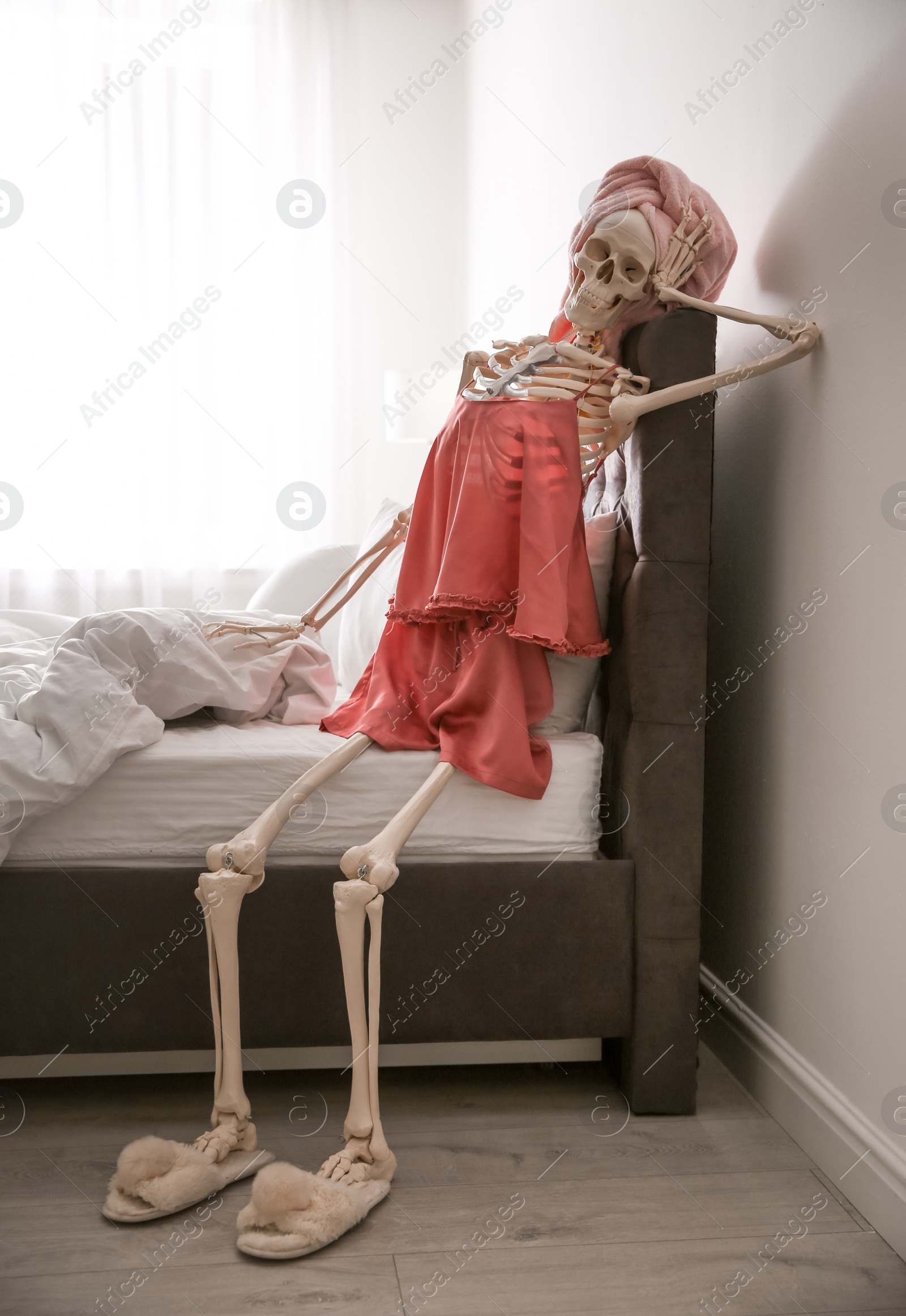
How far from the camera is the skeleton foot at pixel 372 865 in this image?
131 centimetres

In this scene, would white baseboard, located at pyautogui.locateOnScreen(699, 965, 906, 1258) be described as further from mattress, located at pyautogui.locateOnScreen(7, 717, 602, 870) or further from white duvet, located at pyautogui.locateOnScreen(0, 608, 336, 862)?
white duvet, located at pyautogui.locateOnScreen(0, 608, 336, 862)

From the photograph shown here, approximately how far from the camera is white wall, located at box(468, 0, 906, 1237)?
125 cm

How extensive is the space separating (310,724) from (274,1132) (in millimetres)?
660

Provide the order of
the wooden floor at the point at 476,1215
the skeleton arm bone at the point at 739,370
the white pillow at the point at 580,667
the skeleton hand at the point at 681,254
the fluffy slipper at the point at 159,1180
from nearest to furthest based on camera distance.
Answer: the wooden floor at the point at 476,1215, the fluffy slipper at the point at 159,1180, the skeleton arm bone at the point at 739,370, the skeleton hand at the point at 681,254, the white pillow at the point at 580,667

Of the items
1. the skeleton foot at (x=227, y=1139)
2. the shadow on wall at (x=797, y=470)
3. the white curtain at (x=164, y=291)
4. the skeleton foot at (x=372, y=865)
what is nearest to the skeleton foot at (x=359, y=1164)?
the skeleton foot at (x=227, y=1139)

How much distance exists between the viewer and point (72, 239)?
12.6 ft

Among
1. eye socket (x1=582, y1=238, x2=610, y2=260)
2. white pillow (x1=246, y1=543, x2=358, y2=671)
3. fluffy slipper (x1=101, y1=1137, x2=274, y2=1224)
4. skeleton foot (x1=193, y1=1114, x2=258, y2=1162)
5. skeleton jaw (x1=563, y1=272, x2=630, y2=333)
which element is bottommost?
fluffy slipper (x1=101, y1=1137, x2=274, y2=1224)

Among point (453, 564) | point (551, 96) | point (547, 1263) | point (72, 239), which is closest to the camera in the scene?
point (547, 1263)

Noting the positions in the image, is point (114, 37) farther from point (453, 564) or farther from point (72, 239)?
point (453, 564)

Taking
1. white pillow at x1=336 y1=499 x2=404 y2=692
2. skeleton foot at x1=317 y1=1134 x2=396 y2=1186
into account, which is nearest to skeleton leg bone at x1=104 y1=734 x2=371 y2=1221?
skeleton foot at x1=317 y1=1134 x2=396 y2=1186

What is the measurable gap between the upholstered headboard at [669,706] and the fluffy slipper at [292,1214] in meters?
0.52

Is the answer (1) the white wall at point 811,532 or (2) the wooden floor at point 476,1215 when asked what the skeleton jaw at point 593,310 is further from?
(2) the wooden floor at point 476,1215

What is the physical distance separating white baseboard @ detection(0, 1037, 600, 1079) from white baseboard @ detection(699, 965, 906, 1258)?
253 mm

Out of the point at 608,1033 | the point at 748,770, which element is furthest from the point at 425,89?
the point at 608,1033
